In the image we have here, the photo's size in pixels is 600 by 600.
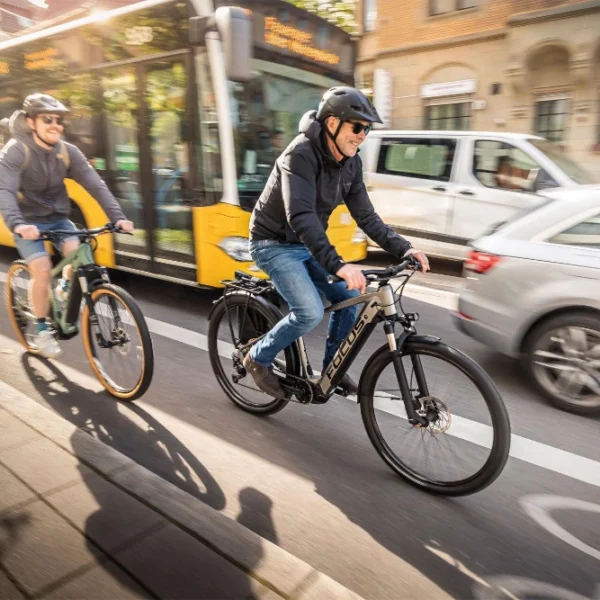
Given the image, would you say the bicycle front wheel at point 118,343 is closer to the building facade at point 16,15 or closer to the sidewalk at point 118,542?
the sidewalk at point 118,542

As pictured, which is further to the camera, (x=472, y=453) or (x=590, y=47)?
(x=590, y=47)

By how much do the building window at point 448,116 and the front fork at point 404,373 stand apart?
14.7m

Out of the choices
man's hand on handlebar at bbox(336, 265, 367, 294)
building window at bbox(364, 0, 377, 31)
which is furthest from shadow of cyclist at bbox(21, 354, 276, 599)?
building window at bbox(364, 0, 377, 31)

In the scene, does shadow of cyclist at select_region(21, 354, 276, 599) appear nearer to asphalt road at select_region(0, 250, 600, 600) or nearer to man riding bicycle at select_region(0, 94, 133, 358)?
asphalt road at select_region(0, 250, 600, 600)

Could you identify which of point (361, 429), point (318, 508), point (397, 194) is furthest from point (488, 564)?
point (397, 194)

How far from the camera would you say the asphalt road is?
7.47 feet

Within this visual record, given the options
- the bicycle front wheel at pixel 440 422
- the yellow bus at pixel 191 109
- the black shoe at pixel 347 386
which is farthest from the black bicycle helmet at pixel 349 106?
the yellow bus at pixel 191 109

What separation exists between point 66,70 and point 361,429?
5.65 metres

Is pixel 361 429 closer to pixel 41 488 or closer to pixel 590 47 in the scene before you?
pixel 41 488

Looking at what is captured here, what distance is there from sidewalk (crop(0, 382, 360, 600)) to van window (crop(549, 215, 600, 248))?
281 cm

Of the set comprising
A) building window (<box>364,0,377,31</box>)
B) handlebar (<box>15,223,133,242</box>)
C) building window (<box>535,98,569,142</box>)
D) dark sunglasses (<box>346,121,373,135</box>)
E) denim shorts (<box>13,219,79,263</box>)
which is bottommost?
denim shorts (<box>13,219,79,263</box>)

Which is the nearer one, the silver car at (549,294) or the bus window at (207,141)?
the silver car at (549,294)

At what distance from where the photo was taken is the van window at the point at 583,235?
3.66 metres

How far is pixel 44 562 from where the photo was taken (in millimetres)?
2053
